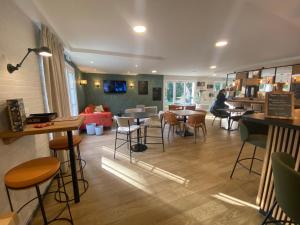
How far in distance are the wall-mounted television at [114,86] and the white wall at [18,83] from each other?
5886mm

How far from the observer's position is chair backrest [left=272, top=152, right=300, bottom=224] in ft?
2.70

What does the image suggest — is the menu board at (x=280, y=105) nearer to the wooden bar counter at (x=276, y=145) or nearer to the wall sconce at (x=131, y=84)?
the wooden bar counter at (x=276, y=145)

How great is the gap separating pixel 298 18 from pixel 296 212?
7.95 feet

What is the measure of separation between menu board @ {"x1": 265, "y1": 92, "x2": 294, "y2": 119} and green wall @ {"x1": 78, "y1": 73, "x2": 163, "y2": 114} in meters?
7.36

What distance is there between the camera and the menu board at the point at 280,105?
1.52m

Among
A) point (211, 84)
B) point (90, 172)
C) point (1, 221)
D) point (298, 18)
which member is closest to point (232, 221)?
point (1, 221)

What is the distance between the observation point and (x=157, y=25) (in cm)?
223

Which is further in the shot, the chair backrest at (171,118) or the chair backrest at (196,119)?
the chair backrest at (171,118)

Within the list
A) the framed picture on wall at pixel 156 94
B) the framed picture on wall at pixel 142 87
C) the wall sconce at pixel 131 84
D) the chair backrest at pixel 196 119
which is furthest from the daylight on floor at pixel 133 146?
the framed picture on wall at pixel 156 94

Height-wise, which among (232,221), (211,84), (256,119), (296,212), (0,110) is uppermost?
(211,84)

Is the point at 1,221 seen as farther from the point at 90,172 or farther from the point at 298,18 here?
the point at 298,18

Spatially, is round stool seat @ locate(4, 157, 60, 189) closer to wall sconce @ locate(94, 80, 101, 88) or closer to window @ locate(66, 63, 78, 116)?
window @ locate(66, 63, 78, 116)

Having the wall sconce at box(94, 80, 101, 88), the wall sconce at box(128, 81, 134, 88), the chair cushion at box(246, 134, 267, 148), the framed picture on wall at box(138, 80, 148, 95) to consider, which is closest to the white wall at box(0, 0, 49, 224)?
the chair cushion at box(246, 134, 267, 148)

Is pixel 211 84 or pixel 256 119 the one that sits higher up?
pixel 211 84
